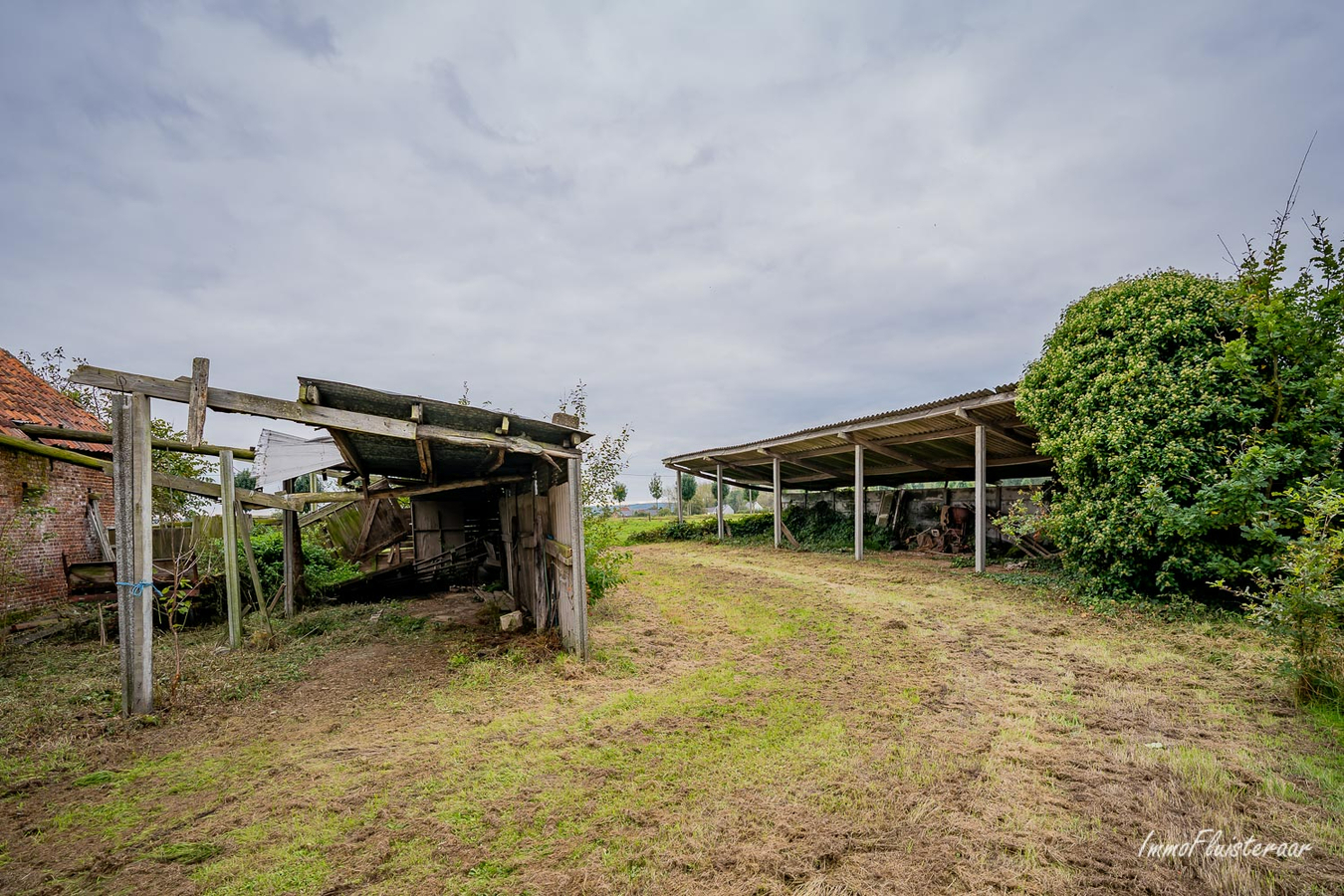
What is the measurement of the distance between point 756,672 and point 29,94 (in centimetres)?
996

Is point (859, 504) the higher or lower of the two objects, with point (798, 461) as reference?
lower

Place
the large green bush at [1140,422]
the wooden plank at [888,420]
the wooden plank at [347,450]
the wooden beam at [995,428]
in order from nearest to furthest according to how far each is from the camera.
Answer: the wooden plank at [347,450] < the large green bush at [1140,422] < the wooden plank at [888,420] < the wooden beam at [995,428]

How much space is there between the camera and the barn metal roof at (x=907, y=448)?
977 cm

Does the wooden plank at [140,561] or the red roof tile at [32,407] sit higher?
the red roof tile at [32,407]

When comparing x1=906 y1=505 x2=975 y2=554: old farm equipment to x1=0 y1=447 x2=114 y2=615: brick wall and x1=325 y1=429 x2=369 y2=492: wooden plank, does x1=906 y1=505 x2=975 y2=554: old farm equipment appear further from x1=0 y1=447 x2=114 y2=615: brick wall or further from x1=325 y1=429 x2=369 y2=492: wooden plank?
x1=0 y1=447 x2=114 y2=615: brick wall

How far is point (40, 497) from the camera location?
6996mm

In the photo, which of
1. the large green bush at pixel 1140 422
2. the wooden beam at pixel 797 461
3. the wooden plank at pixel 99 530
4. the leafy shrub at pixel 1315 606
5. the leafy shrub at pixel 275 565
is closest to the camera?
the leafy shrub at pixel 1315 606

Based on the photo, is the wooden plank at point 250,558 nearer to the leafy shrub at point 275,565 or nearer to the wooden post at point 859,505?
the leafy shrub at point 275,565

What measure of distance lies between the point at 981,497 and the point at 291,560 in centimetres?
1214

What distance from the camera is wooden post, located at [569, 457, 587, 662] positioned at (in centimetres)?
515

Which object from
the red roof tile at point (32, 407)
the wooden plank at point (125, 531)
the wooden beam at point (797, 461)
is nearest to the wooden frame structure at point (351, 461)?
the wooden plank at point (125, 531)

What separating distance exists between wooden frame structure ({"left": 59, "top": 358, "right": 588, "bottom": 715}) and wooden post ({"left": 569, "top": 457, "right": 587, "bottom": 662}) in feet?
0.04

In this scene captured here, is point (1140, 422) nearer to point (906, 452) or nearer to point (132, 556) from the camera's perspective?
point (906, 452)

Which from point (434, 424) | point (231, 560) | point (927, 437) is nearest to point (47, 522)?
point (231, 560)
